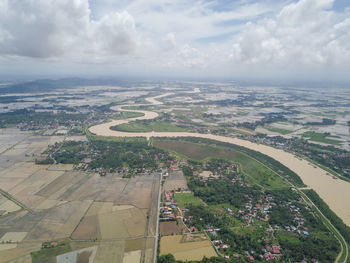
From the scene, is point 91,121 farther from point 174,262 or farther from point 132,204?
point 174,262

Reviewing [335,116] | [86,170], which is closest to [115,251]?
[86,170]

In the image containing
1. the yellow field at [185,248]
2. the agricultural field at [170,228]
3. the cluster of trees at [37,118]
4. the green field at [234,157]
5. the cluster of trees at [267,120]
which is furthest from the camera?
the cluster of trees at [37,118]

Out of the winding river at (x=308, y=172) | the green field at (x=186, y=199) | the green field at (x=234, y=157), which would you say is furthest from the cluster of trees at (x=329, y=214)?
the green field at (x=186, y=199)

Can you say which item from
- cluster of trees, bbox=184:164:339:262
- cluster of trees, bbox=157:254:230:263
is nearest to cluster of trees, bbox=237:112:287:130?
cluster of trees, bbox=184:164:339:262

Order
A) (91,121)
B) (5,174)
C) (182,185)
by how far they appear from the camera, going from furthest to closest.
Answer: (91,121), (5,174), (182,185)

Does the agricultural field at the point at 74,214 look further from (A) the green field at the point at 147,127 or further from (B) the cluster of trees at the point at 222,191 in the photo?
(A) the green field at the point at 147,127


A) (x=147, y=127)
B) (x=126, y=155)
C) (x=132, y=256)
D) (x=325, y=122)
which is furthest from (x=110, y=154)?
(x=325, y=122)
